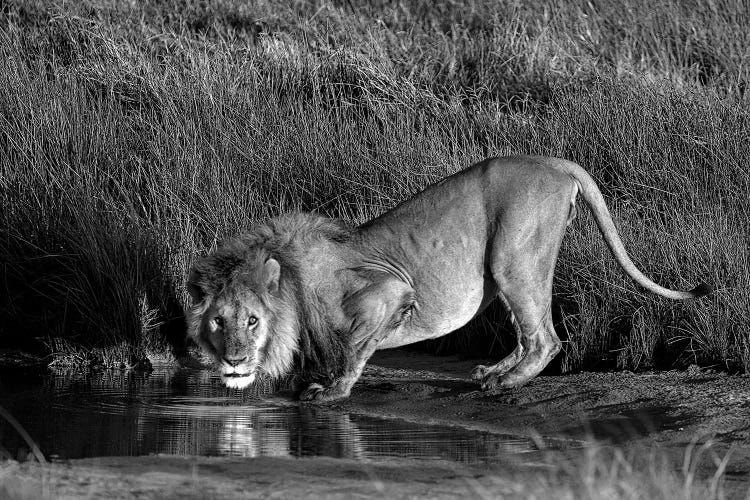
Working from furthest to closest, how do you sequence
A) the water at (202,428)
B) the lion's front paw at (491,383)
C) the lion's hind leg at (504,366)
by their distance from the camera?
the lion's hind leg at (504,366) < the lion's front paw at (491,383) < the water at (202,428)

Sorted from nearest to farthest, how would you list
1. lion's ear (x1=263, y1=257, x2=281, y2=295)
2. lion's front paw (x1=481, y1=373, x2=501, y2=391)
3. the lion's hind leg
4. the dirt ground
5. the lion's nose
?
the dirt ground < the lion's nose < lion's ear (x1=263, y1=257, x2=281, y2=295) < lion's front paw (x1=481, y1=373, x2=501, y2=391) < the lion's hind leg

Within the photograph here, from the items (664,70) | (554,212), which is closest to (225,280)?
(554,212)

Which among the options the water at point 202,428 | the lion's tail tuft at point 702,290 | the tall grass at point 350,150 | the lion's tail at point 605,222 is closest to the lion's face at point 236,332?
the water at point 202,428

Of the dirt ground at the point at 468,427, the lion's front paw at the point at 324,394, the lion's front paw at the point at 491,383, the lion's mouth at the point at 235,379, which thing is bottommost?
the dirt ground at the point at 468,427

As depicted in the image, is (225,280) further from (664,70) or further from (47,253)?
(664,70)

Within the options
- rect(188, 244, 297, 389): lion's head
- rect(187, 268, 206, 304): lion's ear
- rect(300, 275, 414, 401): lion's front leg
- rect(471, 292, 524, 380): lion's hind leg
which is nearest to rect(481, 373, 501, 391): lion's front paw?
rect(471, 292, 524, 380): lion's hind leg

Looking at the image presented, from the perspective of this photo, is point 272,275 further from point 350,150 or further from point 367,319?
point 350,150

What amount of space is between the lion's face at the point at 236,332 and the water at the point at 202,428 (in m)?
0.26

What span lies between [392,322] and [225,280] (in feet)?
3.45

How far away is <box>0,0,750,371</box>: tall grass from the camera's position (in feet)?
25.3

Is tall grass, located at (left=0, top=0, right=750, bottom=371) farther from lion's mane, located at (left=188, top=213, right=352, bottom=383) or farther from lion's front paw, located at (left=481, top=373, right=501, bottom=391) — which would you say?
lion's mane, located at (left=188, top=213, right=352, bottom=383)

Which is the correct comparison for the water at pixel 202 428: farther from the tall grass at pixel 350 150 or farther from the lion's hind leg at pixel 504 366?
the tall grass at pixel 350 150

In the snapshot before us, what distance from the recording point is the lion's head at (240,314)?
648cm

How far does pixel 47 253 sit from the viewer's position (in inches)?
344
